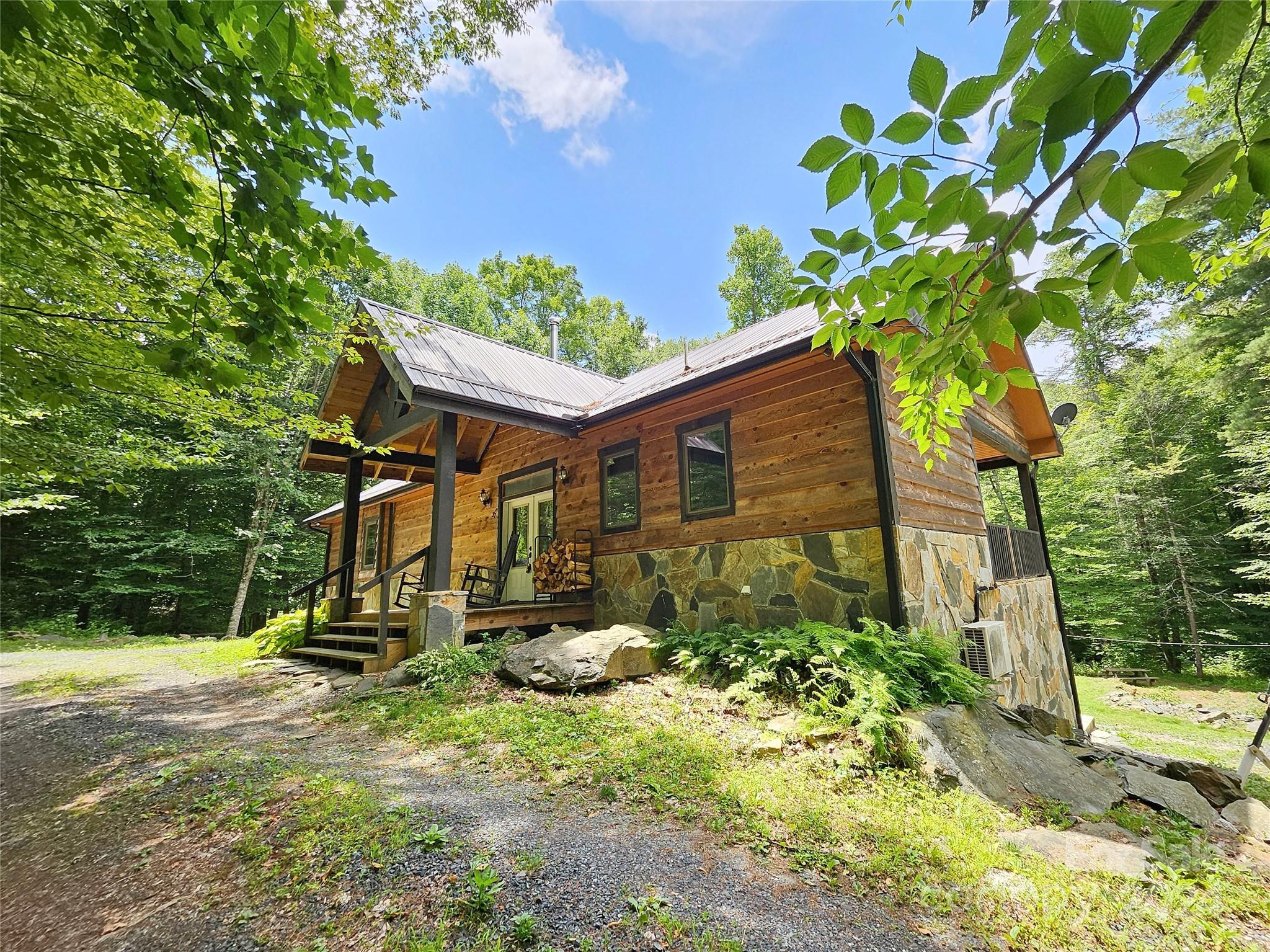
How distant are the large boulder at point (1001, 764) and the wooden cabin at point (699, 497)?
126 cm

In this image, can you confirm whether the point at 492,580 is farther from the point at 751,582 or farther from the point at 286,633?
the point at 751,582

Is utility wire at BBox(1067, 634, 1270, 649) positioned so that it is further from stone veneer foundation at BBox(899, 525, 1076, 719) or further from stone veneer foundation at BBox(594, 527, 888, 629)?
stone veneer foundation at BBox(594, 527, 888, 629)

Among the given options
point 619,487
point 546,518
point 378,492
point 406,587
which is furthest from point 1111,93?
point 378,492

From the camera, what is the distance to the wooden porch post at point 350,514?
8273mm

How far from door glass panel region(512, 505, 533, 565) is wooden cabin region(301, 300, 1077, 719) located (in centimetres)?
5

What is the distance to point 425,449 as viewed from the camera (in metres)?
9.83

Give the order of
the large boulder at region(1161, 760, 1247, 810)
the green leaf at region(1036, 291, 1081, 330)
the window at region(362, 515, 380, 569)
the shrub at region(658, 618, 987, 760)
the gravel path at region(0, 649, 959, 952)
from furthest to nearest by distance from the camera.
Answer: the window at region(362, 515, 380, 569), the large boulder at region(1161, 760, 1247, 810), the shrub at region(658, 618, 987, 760), the gravel path at region(0, 649, 959, 952), the green leaf at region(1036, 291, 1081, 330)

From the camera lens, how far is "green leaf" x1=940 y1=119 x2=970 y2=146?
113 centimetres

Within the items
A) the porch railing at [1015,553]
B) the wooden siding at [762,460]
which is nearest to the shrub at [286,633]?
the wooden siding at [762,460]

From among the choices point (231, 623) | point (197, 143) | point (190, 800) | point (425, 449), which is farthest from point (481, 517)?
point (231, 623)

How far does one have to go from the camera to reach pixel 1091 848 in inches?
113

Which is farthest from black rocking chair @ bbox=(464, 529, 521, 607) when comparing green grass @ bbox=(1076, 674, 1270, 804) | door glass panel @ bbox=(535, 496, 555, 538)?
green grass @ bbox=(1076, 674, 1270, 804)

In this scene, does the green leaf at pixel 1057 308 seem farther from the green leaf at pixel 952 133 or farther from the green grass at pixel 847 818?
the green grass at pixel 847 818

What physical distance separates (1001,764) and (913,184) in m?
4.46
